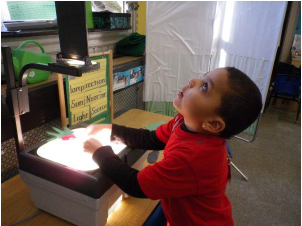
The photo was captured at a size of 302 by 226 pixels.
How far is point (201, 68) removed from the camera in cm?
198

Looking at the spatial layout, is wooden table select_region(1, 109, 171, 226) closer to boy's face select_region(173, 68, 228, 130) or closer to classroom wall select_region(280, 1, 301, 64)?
boy's face select_region(173, 68, 228, 130)

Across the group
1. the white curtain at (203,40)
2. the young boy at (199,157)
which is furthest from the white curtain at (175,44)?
the young boy at (199,157)

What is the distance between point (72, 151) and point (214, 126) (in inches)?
18.1

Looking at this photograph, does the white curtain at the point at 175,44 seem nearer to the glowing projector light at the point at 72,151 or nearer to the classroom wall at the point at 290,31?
the glowing projector light at the point at 72,151

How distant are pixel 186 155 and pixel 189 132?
121 mm

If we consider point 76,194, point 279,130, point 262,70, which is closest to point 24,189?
point 76,194

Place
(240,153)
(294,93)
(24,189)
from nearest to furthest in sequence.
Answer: (24,189) < (240,153) < (294,93)

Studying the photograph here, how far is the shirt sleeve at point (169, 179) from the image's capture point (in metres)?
0.69

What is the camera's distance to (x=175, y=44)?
1885 millimetres

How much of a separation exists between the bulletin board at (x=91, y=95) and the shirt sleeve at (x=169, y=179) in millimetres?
699

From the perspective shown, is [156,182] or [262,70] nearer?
[156,182]

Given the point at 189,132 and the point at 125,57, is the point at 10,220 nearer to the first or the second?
the point at 189,132

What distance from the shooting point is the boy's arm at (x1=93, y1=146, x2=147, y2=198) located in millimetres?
698

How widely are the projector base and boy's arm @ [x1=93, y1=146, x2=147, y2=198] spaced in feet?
0.17
